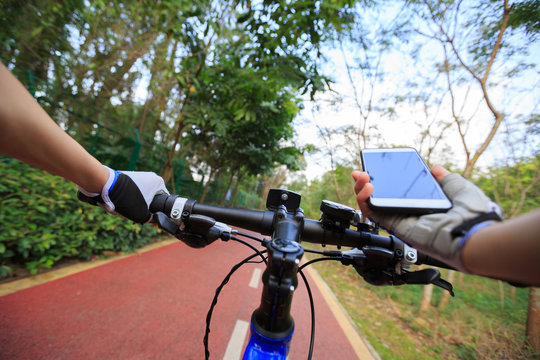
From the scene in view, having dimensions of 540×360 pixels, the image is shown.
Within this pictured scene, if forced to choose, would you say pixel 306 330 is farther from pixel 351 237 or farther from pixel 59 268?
pixel 59 268

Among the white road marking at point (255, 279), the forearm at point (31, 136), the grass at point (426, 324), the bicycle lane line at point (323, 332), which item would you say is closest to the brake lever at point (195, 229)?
the forearm at point (31, 136)

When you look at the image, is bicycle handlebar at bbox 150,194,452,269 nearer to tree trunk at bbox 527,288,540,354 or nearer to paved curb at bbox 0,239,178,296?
paved curb at bbox 0,239,178,296

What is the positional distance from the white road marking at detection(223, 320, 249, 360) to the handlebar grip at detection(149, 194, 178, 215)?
6.50 ft

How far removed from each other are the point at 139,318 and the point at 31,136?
2.70 meters

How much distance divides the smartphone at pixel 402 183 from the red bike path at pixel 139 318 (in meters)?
2.37

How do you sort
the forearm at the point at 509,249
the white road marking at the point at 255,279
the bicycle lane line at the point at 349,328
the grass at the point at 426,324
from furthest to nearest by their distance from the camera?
1. the white road marking at the point at 255,279
2. the grass at the point at 426,324
3. the bicycle lane line at the point at 349,328
4. the forearm at the point at 509,249

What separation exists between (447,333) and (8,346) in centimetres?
595

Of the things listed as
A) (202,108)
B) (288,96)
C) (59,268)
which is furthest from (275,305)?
(288,96)

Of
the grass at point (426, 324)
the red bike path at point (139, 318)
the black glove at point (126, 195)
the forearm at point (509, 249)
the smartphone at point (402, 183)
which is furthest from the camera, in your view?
the grass at point (426, 324)

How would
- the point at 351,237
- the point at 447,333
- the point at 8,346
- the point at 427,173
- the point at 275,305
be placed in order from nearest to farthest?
the point at 275,305 → the point at 427,173 → the point at 351,237 → the point at 8,346 → the point at 447,333

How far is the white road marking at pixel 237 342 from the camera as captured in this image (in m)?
2.16

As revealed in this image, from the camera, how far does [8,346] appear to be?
171 cm

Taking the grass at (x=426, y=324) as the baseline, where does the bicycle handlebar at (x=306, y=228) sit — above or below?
above

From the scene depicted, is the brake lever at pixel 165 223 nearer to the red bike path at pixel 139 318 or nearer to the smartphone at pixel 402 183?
the smartphone at pixel 402 183
